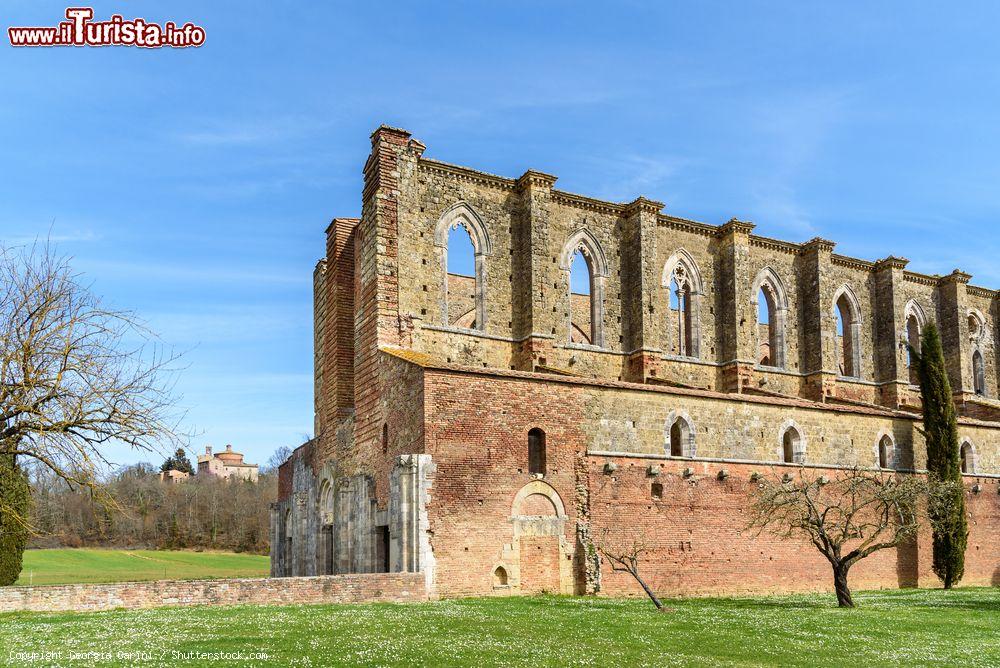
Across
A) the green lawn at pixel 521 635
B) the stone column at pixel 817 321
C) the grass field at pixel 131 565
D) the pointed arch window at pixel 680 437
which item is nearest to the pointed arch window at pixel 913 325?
the stone column at pixel 817 321

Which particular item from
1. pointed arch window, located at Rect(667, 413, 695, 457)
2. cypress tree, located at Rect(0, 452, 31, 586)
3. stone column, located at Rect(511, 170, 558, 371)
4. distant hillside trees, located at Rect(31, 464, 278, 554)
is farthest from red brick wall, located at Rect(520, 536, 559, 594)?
distant hillside trees, located at Rect(31, 464, 278, 554)

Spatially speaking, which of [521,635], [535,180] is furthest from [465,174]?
[521,635]

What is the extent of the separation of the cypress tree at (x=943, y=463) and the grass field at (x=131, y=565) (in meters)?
34.5

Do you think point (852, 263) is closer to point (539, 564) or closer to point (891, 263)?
point (891, 263)

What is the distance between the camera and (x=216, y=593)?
56.7 ft

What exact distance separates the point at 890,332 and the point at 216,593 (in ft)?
87.8

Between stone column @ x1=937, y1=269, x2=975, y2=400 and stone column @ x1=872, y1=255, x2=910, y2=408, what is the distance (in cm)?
247

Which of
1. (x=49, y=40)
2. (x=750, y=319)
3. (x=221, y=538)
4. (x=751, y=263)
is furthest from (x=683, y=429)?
(x=221, y=538)

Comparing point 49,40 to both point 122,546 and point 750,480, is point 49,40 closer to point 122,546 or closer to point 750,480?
point 750,480

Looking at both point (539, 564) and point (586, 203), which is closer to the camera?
point (539, 564)

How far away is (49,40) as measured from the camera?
50.6ft

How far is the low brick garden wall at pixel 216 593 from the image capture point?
16016mm

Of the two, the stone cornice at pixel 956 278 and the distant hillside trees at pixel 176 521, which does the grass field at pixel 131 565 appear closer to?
the distant hillside trees at pixel 176 521

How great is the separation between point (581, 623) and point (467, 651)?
380cm
